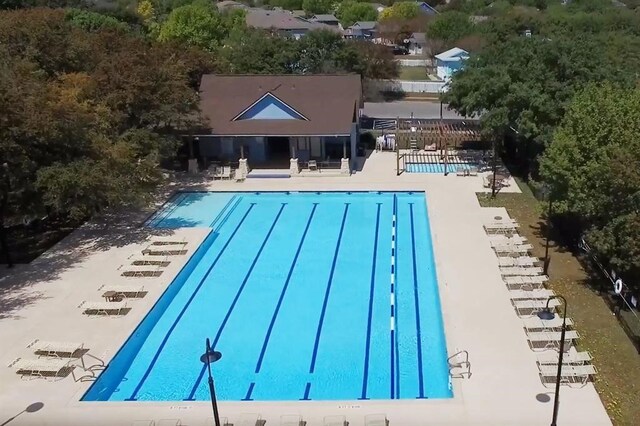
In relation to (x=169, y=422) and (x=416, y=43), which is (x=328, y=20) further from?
(x=169, y=422)

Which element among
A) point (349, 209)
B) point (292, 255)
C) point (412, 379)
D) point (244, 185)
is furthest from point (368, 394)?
point (244, 185)

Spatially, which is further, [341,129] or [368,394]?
[341,129]

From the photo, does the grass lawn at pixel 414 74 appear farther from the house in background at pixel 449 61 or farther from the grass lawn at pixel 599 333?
the grass lawn at pixel 599 333

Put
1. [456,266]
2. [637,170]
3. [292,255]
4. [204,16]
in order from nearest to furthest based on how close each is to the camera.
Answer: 1. [637,170]
2. [456,266]
3. [292,255]
4. [204,16]

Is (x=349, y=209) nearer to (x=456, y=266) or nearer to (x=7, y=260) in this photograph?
(x=456, y=266)

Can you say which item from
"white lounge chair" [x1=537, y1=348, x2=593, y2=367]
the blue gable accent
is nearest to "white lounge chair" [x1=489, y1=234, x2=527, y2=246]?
"white lounge chair" [x1=537, y1=348, x2=593, y2=367]

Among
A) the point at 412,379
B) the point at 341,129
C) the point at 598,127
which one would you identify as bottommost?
the point at 412,379

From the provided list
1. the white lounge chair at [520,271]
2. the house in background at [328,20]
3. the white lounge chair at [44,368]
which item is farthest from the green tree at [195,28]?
the white lounge chair at [44,368]
